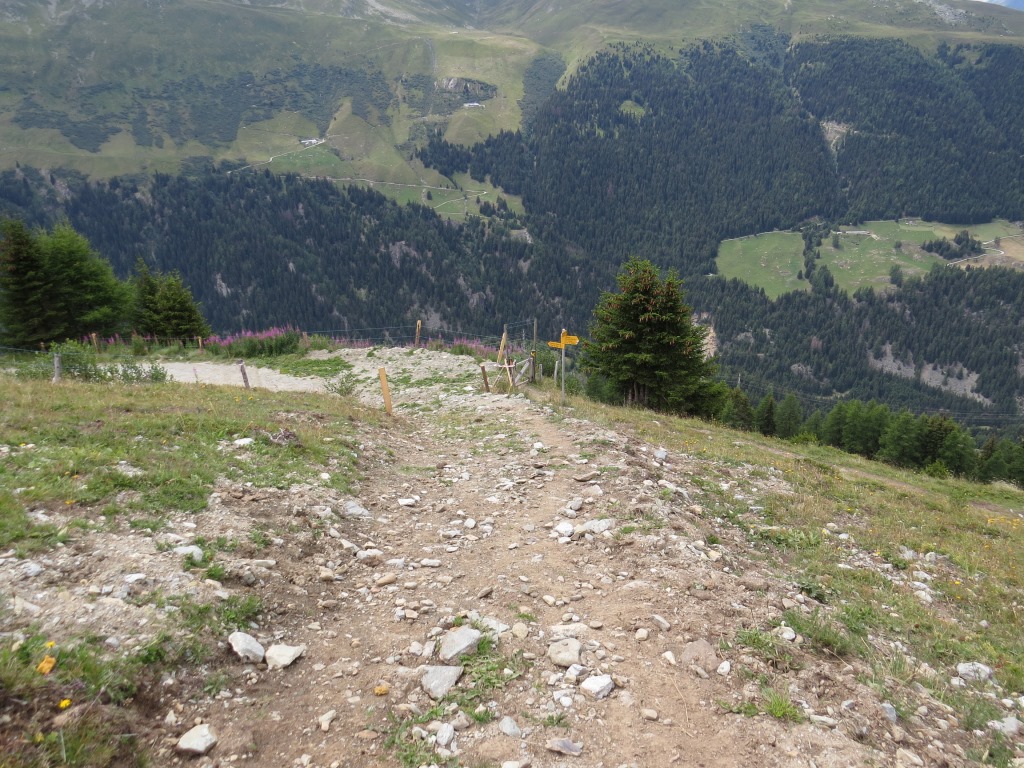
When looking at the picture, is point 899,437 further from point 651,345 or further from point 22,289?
point 22,289

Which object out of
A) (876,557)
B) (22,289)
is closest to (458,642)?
(876,557)

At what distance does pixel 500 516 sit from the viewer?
34.8ft

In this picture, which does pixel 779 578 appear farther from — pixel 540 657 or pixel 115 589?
pixel 115 589

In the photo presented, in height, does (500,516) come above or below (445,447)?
above

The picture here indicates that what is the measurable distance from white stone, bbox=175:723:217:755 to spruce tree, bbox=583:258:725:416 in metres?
27.2

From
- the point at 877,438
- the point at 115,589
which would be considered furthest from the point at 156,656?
the point at 877,438

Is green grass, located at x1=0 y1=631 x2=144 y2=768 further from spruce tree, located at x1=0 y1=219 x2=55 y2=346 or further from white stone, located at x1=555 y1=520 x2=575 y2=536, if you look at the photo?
spruce tree, located at x1=0 y1=219 x2=55 y2=346

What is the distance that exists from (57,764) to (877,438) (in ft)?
334

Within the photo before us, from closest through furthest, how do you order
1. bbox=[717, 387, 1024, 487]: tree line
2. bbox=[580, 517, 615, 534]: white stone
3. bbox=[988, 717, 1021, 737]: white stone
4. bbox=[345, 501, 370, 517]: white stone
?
bbox=[988, 717, 1021, 737]: white stone
bbox=[580, 517, 615, 534]: white stone
bbox=[345, 501, 370, 517]: white stone
bbox=[717, 387, 1024, 487]: tree line

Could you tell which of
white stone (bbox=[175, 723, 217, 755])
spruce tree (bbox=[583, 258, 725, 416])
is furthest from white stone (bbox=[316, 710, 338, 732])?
spruce tree (bbox=[583, 258, 725, 416])

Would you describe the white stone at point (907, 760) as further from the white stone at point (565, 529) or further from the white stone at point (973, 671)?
the white stone at point (565, 529)

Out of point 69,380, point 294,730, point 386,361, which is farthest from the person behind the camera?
point 386,361

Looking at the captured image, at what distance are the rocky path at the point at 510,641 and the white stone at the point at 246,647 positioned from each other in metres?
0.12

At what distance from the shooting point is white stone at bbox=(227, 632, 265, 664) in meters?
5.92
